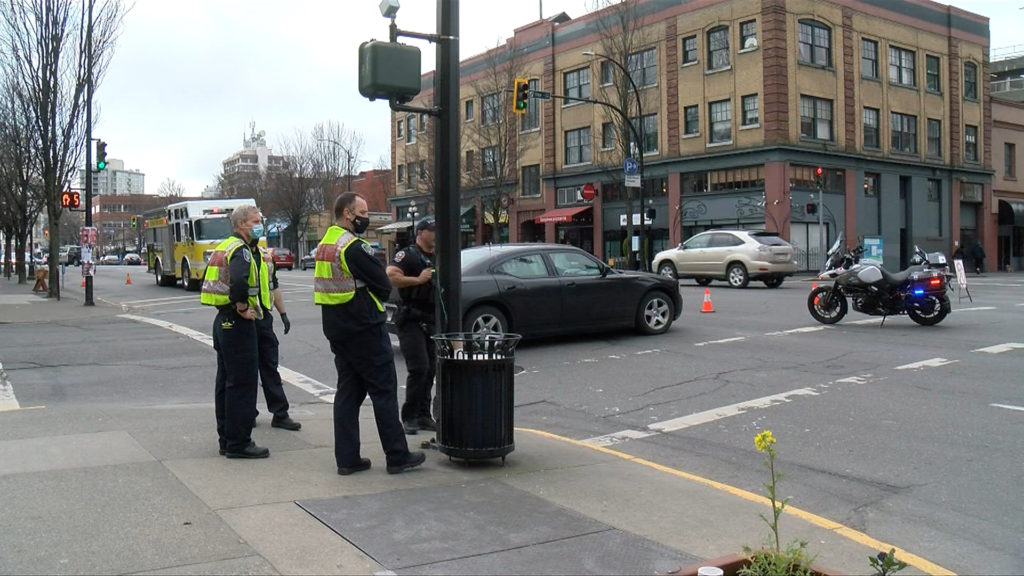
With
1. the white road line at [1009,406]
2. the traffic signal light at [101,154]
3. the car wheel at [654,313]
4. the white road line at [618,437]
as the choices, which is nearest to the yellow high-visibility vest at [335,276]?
the white road line at [618,437]

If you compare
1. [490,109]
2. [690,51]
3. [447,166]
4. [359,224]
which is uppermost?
[690,51]

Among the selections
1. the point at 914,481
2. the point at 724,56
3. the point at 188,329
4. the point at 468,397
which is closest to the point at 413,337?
the point at 468,397

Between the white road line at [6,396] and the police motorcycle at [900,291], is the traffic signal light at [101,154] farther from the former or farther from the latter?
the police motorcycle at [900,291]

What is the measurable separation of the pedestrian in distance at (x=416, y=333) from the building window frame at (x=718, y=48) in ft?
107

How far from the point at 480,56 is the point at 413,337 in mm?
44692

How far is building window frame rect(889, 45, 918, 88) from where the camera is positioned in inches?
1576

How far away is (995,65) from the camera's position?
64250mm

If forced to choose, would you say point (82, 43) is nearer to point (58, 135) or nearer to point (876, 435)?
point (58, 135)

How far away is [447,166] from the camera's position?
21.0ft

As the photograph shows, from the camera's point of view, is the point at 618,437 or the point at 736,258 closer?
the point at 618,437

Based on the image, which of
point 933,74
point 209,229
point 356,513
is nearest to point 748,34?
point 933,74

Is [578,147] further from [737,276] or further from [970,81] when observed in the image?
[737,276]

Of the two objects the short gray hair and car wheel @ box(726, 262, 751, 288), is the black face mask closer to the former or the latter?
the short gray hair

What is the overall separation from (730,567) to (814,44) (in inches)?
1438
